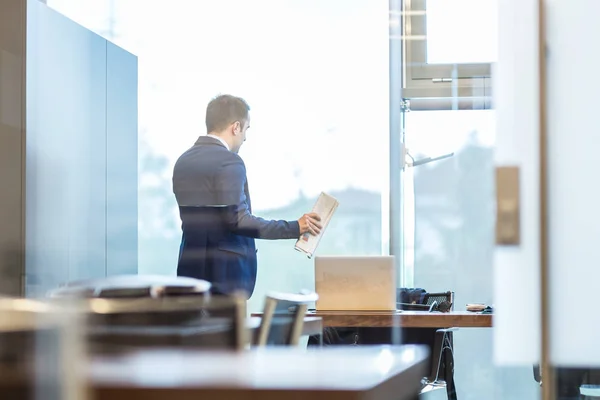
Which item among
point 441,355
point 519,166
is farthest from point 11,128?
point 519,166

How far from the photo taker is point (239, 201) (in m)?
5.44

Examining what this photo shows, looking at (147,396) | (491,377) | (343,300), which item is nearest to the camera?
(147,396)

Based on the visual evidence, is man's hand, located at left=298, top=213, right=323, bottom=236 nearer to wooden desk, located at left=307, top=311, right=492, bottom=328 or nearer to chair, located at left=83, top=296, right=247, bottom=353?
wooden desk, located at left=307, top=311, right=492, bottom=328

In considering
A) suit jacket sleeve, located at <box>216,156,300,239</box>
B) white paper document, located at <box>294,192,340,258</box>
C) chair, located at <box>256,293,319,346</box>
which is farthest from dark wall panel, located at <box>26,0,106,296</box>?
chair, located at <box>256,293,319,346</box>

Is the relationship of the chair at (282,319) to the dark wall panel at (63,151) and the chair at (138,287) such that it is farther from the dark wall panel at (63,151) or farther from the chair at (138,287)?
the dark wall panel at (63,151)

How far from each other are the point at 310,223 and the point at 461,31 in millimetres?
1465

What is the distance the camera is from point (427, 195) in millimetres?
5961

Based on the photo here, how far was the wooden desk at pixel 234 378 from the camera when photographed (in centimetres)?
146

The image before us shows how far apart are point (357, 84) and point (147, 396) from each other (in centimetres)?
464

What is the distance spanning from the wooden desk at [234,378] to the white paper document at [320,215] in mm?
3631

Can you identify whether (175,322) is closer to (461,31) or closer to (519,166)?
(519,166)

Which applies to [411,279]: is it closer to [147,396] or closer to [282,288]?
[282,288]

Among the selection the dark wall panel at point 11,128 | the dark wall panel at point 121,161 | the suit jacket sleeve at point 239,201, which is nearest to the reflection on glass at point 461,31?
the suit jacket sleeve at point 239,201

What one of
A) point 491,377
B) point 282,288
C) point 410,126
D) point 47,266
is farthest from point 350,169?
point 47,266
